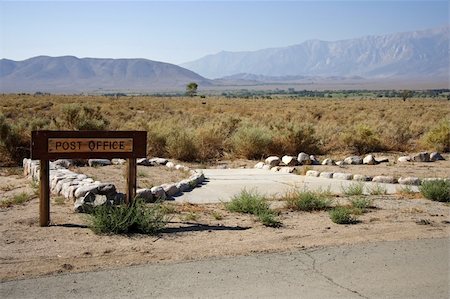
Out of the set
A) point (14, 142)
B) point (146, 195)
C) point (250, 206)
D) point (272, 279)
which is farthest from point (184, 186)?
point (14, 142)

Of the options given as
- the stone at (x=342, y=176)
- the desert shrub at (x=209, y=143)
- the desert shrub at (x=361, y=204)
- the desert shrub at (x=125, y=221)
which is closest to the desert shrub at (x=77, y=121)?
the desert shrub at (x=209, y=143)

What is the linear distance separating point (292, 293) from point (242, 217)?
3.91 meters

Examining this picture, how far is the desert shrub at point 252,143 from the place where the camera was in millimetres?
19938

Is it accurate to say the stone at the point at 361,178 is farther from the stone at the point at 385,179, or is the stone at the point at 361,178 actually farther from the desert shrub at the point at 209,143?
the desert shrub at the point at 209,143

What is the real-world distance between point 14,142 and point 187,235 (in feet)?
41.8

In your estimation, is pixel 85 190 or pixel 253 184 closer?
pixel 85 190

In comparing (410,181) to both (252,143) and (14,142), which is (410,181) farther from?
(14,142)

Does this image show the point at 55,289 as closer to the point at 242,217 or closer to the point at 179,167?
the point at 242,217

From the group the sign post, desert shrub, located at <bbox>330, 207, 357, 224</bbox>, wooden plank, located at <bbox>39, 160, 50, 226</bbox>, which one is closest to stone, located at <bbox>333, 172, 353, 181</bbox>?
desert shrub, located at <bbox>330, 207, 357, 224</bbox>

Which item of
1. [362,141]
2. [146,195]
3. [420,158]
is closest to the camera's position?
[146,195]

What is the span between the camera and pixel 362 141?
22.1 m

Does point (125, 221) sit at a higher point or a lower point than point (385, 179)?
higher

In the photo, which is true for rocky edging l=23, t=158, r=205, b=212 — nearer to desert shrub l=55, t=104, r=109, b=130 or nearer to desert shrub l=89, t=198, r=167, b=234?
desert shrub l=89, t=198, r=167, b=234

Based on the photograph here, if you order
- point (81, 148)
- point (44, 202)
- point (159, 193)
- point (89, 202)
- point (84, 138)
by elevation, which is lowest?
point (159, 193)
